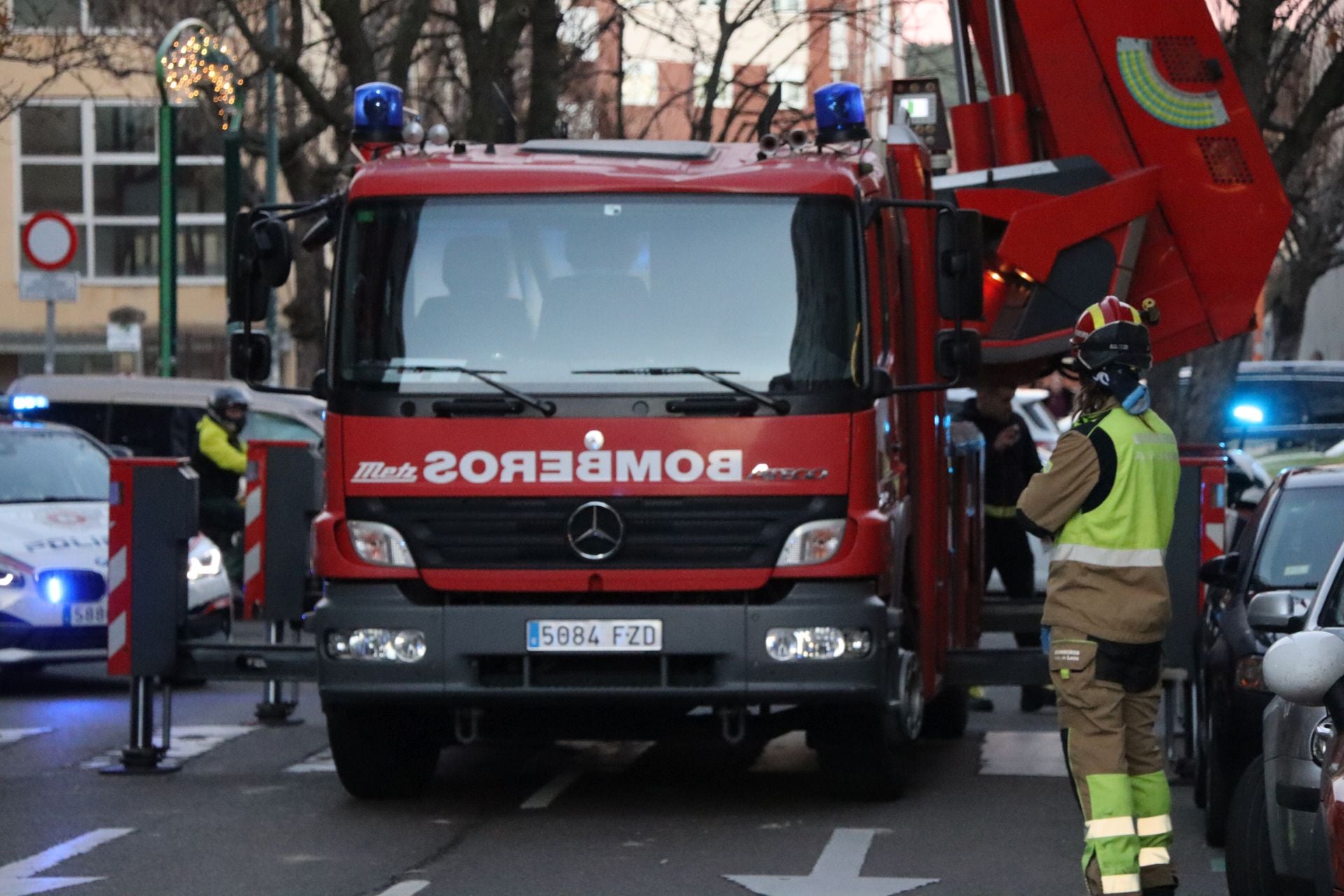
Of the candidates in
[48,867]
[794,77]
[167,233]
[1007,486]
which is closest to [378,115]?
[48,867]

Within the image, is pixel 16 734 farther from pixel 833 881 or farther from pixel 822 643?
pixel 833 881

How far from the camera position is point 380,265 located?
9.90 metres

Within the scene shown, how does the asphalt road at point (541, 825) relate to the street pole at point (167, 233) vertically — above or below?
below

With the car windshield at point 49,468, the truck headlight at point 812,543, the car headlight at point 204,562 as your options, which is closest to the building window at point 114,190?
the car windshield at point 49,468

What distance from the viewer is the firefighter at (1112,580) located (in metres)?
7.51

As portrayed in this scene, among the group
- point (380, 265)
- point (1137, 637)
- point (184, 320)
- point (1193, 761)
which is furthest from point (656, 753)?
point (184, 320)

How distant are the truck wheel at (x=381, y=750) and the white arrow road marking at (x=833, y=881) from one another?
202 centimetres

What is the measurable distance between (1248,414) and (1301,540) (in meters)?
14.7

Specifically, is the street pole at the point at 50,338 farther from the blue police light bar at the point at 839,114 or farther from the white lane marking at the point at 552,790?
the blue police light bar at the point at 839,114

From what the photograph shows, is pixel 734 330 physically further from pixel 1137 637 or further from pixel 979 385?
pixel 979 385

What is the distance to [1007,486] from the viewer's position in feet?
45.3

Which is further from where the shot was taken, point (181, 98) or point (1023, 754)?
point (181, 98)

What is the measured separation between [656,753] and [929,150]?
315cm

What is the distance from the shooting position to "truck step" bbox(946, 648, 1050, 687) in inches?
430
